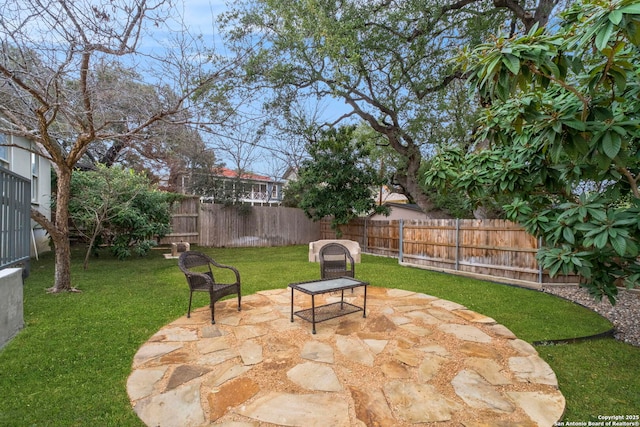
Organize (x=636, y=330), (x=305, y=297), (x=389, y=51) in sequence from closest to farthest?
(x=636, y=330) < (x=305, y=297) < (x=389, y=51)

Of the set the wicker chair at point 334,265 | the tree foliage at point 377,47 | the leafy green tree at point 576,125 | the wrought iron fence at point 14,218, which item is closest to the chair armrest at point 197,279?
the wicker chair at point 334,265

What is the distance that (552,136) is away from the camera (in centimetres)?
236

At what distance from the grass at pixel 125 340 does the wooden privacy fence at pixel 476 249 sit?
0.71 meters

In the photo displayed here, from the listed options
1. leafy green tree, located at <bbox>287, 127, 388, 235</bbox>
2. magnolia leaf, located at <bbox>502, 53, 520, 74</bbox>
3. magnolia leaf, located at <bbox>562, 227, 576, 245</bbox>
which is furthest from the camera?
leafy green tree, located at <bbox>287, 127, 388, 235</bbox>

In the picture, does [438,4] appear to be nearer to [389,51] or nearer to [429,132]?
[389,51]

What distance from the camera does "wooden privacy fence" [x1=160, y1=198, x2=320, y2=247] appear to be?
1269 centimetres

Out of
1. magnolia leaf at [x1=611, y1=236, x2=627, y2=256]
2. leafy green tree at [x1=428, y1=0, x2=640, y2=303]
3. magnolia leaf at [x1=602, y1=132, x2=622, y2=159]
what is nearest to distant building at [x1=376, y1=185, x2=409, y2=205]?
leafy green tree at [x1=428, y1=0, x2=640, y2=303]

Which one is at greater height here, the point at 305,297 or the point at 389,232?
the point at 389,232

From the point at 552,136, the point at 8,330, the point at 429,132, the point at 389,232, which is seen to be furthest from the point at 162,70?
the point at 429,132

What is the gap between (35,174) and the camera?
9.14 m

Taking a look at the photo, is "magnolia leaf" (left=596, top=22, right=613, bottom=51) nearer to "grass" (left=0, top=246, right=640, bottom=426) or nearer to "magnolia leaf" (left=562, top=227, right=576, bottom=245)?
"magnolia leaf" (left=562, top=227, right=576, bottom=245)

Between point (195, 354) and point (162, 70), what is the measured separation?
4.13m

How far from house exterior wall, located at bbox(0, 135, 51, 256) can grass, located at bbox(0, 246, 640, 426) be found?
104 inches

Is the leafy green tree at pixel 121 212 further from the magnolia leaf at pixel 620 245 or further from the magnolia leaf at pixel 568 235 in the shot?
the magnolia leaf at pixel 620 245
